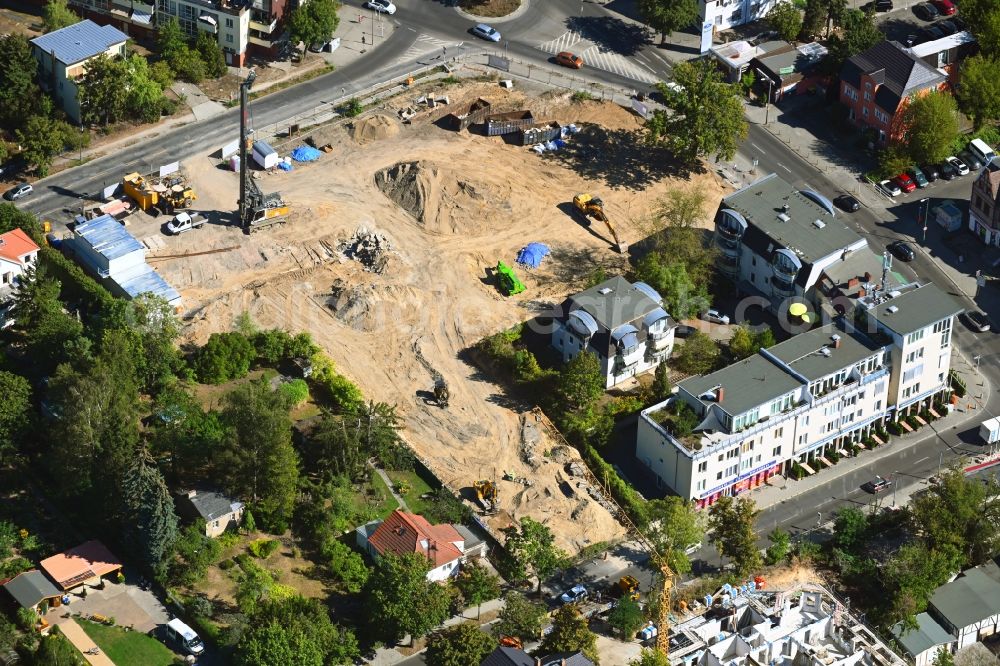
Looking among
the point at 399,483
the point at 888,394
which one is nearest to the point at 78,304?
the point at 399,483

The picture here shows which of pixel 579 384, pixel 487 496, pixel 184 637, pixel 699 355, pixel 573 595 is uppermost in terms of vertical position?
pixel 579 384

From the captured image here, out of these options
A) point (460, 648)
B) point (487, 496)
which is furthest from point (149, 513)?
point (487, 496)

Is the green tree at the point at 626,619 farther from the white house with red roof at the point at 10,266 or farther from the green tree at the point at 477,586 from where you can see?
the white house with red roof at the point at 10,266

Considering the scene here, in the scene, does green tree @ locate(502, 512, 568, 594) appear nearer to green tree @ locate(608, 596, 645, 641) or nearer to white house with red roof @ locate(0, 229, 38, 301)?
green tree @ locate(608, 596, 645, 641)

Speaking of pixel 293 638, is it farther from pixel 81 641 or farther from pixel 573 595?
pixel 573 595

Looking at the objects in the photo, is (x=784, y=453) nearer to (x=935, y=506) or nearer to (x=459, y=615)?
(x=935, y=506)

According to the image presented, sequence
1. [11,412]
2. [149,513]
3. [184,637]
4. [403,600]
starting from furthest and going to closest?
[11,412]
[149,513]
[184,637]
[403,600]

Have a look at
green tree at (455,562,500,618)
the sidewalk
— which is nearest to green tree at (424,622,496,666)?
green tree at (455,562,500,618)

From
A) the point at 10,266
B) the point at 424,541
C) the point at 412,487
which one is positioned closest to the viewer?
the point at 424,541
